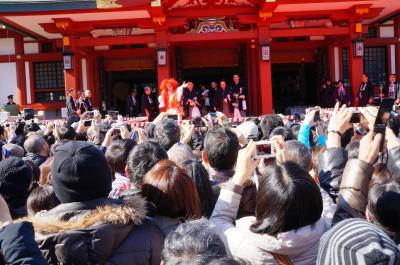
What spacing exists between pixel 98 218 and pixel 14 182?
1359 mm

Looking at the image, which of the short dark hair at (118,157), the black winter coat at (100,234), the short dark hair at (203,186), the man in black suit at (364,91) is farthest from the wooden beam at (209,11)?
the black winter coat at (100,234)

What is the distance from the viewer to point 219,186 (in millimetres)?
3086

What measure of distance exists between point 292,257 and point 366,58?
15.8 meters

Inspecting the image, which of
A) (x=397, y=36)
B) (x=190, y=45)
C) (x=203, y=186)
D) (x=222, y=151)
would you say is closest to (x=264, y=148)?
(x=203, y=186)

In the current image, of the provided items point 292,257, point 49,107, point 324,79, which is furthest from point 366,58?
point 292,257

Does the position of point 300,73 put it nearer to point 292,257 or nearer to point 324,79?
point 324,79

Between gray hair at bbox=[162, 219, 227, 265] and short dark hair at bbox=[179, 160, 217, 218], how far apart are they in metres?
1.20

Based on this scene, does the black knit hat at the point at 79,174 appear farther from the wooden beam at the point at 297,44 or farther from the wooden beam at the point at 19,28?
the wooden beam at the point at 297,44

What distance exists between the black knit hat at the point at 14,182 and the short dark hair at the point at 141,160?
0.70 metres

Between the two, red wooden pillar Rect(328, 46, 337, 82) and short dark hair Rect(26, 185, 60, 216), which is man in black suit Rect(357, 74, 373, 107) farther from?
short dark hair Rect(26, 185, 60, 216)

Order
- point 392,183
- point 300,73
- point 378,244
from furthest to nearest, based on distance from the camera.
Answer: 1. point 300,73
2. point 392,183
3. point 378,244

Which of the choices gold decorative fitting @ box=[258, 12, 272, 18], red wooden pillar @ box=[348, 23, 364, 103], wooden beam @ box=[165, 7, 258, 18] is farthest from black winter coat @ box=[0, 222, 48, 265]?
red wooden pillar @ box=[348, 23, 364, 103]

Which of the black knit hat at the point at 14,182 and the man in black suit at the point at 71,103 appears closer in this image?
the black knit hat at the point at 14,182

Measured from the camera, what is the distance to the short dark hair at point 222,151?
136 inches
